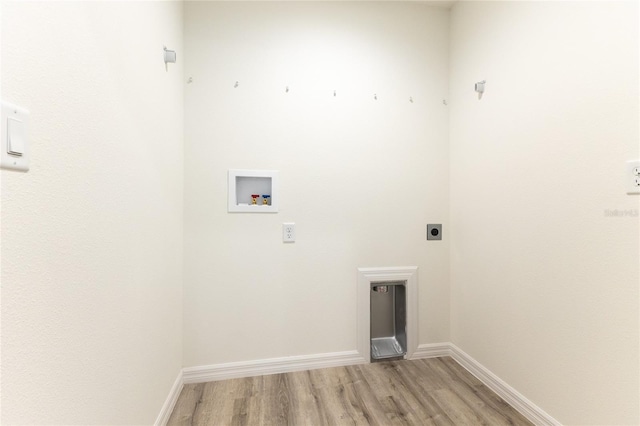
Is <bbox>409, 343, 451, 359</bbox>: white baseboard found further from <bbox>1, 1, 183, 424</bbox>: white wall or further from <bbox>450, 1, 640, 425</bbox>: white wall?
<bbox>1, 1, 183, 424</bbox>: white wall

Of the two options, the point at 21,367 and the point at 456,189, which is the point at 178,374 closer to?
the point at 21,367

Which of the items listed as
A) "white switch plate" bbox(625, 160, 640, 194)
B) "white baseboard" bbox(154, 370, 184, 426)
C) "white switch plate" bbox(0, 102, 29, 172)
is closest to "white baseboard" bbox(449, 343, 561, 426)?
"white switch plate" bbox(625, 160, 640, 194)

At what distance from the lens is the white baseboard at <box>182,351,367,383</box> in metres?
1.86

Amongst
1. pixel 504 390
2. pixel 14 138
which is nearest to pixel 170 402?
pixel 14 138

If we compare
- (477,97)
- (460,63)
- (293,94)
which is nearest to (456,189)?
(477,97)

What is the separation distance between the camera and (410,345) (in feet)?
7.01

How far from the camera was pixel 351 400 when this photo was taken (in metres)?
1.68

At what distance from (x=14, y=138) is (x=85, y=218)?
1.02 feet

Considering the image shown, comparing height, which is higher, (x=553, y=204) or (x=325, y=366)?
(x=553, y=204)

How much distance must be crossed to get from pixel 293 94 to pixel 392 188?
3.23 ft

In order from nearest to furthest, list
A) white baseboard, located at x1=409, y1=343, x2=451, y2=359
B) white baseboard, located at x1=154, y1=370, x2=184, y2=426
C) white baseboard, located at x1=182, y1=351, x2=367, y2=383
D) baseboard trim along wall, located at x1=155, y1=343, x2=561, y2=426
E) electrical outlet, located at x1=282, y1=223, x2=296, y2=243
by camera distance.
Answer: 1. white baseboard, located at x1=154, y1=370, x2=184, y2=426
2. baseboard trim along wall, located at x1=155, y1=343, x2=561, y2=426
3. white baseboard, located at x1=182, y1=351, x2=367, y2=383
4. electrical outlet, located at x1=282, y1=223, x2=296, y2=243
5. white baseboard, located at x1=409, y1=343, x2=451, y2=359

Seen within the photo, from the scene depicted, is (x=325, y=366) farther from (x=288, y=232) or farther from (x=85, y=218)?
(x=85, y=218)

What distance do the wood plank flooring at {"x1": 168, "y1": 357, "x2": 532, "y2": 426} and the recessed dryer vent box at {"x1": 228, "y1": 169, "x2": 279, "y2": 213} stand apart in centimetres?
114

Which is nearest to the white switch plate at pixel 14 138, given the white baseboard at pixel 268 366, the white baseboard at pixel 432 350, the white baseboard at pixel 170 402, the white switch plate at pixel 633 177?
the white baseboard at pixel 170 402
